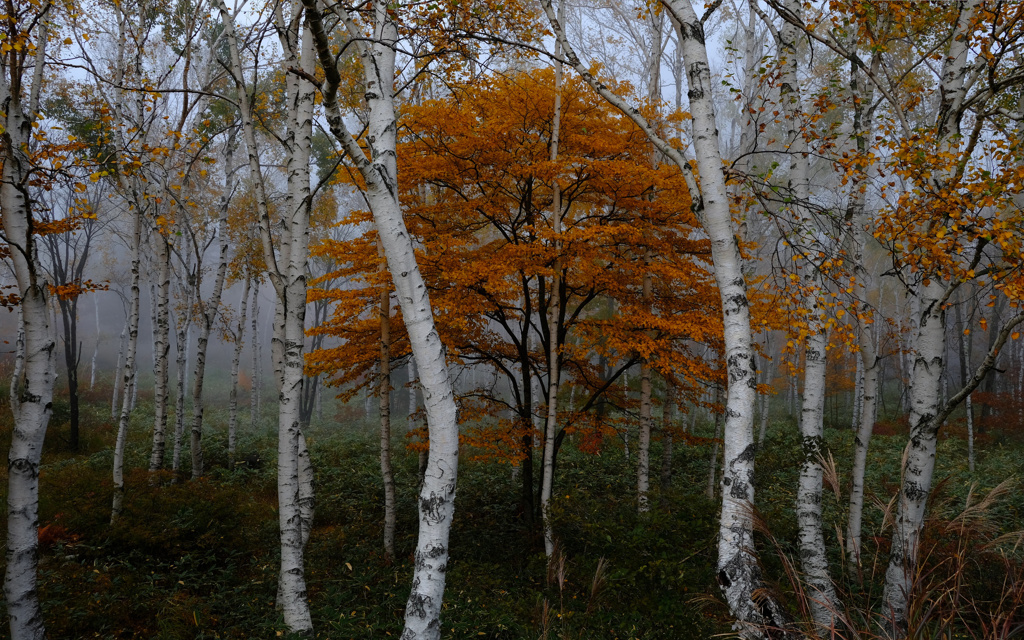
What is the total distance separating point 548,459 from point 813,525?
386 centimetres

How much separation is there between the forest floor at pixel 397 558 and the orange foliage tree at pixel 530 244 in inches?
66.6

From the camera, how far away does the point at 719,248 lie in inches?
145

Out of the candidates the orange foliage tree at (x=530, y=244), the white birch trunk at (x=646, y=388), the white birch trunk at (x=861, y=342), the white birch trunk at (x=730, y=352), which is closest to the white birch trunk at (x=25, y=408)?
the orange foliage tree at (x=530, y=244)

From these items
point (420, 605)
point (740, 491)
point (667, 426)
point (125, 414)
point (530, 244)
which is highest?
point (530, 244)

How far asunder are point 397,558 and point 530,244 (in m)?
5.19

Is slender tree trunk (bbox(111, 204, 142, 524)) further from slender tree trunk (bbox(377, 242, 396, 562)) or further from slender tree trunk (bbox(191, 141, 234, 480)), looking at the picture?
slender tree trunk (bbox(377, 242, 396, 562))

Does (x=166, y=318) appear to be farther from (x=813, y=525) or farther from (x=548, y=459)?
(x=813, y=525)

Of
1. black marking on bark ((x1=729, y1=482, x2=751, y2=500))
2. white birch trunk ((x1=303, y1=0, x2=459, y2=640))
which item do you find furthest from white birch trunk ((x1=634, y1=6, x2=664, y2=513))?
white birch trunk ((x1=303, y1=0, x2=459, y2=640))

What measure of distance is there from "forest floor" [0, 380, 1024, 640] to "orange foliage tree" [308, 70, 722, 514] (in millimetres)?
1692

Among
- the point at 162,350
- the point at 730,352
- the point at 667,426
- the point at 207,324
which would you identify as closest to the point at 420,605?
the point at 730,352

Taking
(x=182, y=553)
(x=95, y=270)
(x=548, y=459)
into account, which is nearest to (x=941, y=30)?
(x=548, y=459)

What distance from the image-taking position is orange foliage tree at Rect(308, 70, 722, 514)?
748cm

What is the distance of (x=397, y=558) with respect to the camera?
26.1 feet

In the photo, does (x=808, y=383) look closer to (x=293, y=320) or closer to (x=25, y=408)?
(x=293, y=320)
